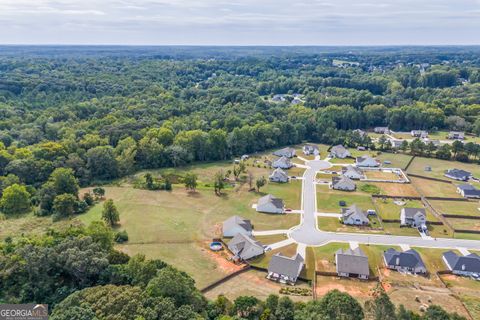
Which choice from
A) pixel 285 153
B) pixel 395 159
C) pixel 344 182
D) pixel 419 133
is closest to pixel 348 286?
pixel 344 182

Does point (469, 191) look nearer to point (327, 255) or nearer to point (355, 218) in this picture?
point (355, 218)

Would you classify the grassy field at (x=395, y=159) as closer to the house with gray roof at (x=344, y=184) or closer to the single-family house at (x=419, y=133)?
the house with gray roof at (x=344, y=184)

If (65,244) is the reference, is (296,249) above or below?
below

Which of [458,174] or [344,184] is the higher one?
[458,174]

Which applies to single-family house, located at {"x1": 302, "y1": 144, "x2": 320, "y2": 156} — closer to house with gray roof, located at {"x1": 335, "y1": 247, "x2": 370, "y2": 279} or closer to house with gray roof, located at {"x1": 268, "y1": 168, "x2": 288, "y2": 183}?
house with gray roof, located at {"x1": 268, "y1": 168, "x2": 288, "y2": 183}

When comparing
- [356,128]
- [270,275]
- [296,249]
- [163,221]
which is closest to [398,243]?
[296,249]

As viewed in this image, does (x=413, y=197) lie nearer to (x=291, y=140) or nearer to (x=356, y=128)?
(x=291, y=140)

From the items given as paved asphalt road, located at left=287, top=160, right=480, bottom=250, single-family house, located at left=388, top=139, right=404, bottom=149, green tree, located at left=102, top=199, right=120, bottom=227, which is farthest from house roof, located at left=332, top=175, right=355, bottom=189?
green tree, located at left=102, top=199, right=120, bottom=227
